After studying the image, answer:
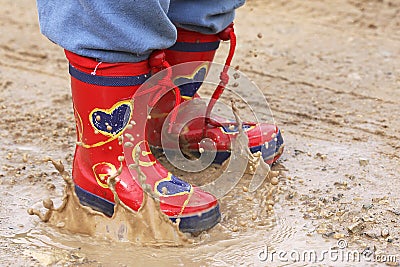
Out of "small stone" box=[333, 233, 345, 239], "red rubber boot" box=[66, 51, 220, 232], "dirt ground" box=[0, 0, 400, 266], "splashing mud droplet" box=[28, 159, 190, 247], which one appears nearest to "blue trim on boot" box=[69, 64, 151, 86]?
"red rubber boot" box=[66, 51, 220, 232]

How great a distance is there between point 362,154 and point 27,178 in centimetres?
85

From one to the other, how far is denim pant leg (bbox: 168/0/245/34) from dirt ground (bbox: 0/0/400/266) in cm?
38

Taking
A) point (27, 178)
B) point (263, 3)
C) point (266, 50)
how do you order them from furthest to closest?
1. point (263, 3)
2. point (266, 50)
3. point (27, 178)

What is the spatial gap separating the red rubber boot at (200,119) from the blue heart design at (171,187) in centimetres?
26

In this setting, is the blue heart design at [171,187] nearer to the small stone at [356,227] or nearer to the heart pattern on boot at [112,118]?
the heart pattern on boot at [112,118]

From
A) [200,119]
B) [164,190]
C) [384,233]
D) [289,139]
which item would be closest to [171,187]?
[164,190]

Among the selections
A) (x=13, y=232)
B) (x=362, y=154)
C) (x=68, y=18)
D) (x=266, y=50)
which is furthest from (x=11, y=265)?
(x=266, y=50)

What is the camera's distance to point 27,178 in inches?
64.4

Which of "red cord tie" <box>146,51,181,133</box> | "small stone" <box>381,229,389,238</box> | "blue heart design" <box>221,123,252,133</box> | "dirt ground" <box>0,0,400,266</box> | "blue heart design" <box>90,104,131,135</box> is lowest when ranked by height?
"dirt ground" <box>0,0,400,266</box>

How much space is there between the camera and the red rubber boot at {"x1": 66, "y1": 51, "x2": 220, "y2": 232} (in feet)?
4.45

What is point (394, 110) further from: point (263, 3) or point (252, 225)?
point (263, 3)

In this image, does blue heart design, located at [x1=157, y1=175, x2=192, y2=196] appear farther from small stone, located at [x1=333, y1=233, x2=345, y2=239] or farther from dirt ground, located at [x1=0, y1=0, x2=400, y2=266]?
small stone, located at [x1=333, y1=233, x2=345, y2=239]

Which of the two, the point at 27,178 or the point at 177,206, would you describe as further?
the point at 27,178

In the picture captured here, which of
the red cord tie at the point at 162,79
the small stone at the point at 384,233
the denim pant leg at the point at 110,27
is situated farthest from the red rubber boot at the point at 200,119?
the small stone at the point at 384,233
